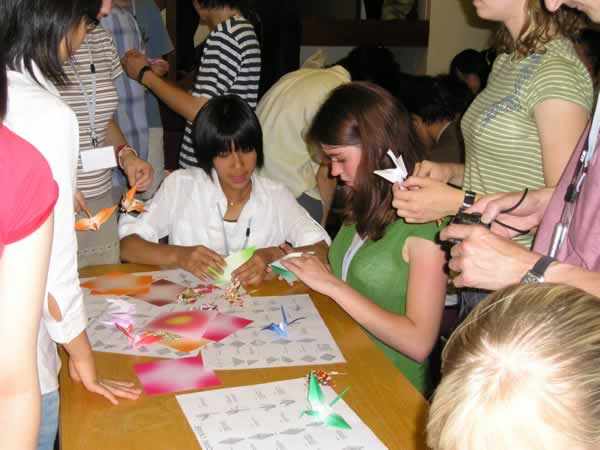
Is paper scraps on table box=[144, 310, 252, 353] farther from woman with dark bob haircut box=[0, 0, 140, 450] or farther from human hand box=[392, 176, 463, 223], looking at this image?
human hand box=[392, 176, 463, 223]

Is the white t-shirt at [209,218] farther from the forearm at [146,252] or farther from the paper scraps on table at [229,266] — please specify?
the paper scraps on table at [229,266]

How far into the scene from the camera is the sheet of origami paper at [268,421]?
126 cm

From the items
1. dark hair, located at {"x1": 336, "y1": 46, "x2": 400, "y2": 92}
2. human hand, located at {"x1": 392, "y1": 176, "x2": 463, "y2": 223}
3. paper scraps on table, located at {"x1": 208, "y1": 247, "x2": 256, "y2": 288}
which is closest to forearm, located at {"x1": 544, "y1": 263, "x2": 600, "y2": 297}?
human hand, located at {"x1": 392, "y1": 176, "x2": 463, "y2": 223}

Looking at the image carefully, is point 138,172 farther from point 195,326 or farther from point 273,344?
point 273,344

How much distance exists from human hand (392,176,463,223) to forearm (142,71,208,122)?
4.53 feet

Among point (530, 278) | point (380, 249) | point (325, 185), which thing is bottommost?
point (325, 185)

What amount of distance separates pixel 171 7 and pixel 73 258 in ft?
13.1

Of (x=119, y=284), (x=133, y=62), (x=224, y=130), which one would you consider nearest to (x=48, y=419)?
(x=119, y=284)

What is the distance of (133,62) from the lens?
9.58ft

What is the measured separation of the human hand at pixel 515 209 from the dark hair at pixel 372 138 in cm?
37

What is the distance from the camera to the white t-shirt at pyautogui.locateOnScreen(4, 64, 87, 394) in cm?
119

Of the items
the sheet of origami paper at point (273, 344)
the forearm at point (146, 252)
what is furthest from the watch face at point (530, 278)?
the forearm at point (146, 252)

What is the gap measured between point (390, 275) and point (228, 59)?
1.36 metres

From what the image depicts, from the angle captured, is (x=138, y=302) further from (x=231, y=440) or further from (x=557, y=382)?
(x=557, y=382)
